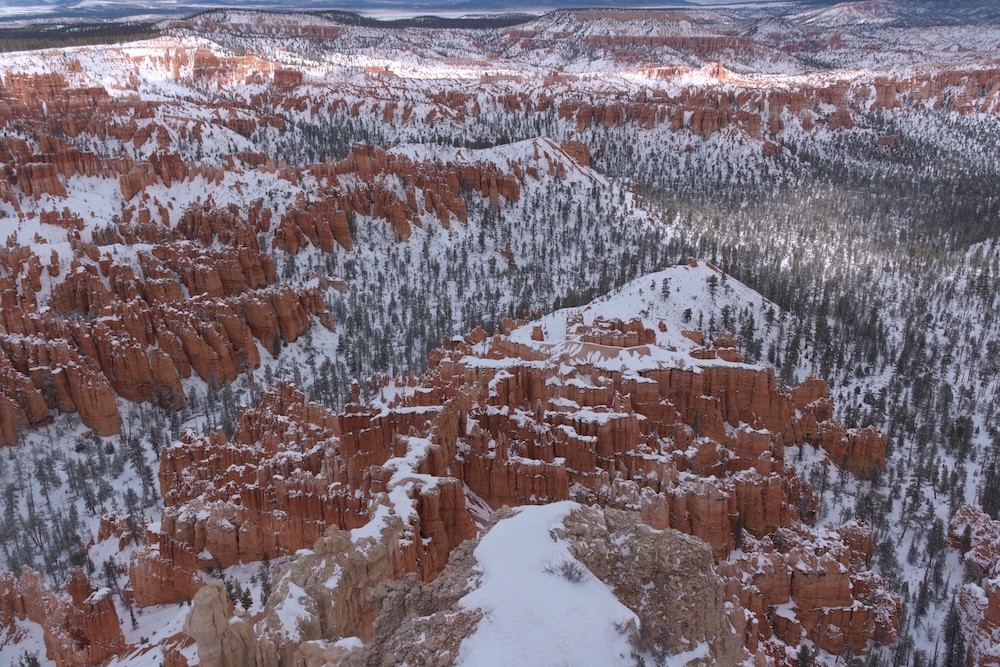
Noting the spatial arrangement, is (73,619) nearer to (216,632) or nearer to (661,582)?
(216,632)

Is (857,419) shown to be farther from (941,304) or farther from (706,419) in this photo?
(941,304)

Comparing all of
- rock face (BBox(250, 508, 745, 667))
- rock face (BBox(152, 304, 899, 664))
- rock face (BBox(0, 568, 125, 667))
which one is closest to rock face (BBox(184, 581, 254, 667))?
rock face (BBox(152, 304, 899, 664))

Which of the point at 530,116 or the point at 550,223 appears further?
the point at 530,116

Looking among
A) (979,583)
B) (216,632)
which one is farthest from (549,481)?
(979,583)

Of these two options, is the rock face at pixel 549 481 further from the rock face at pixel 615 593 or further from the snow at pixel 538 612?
the snow at pixel 538 612

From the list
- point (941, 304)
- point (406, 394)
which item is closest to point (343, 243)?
point (406, 394)

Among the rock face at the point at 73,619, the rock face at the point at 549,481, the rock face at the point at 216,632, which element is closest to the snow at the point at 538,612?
the rock face at the point at 549,481
